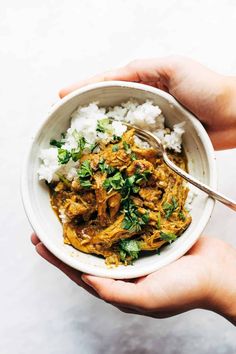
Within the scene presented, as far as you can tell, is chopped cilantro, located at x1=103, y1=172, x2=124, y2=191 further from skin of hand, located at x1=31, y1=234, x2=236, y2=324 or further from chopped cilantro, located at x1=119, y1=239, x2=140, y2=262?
skin of hand, located at x1=31, y1=234, x2=236, y2=324

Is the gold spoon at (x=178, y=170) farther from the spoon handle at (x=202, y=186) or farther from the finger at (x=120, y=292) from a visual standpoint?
the finger at (x=120, y=292)

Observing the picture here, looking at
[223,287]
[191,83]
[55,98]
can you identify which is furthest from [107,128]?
[223,287]

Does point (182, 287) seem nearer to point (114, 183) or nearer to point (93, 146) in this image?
point (114, 183)

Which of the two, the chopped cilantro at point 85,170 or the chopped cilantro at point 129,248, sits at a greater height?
the chopped cilantro at point 85,170

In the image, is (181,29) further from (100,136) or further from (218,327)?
(218,327)

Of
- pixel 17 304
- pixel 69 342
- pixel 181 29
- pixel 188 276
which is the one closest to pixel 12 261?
pixel 17 304

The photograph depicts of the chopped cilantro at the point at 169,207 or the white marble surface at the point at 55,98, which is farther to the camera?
the white marble surface at the point at 55,98

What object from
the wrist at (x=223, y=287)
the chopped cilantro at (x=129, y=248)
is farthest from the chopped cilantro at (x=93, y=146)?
the wrist at (x=223, y=287)
